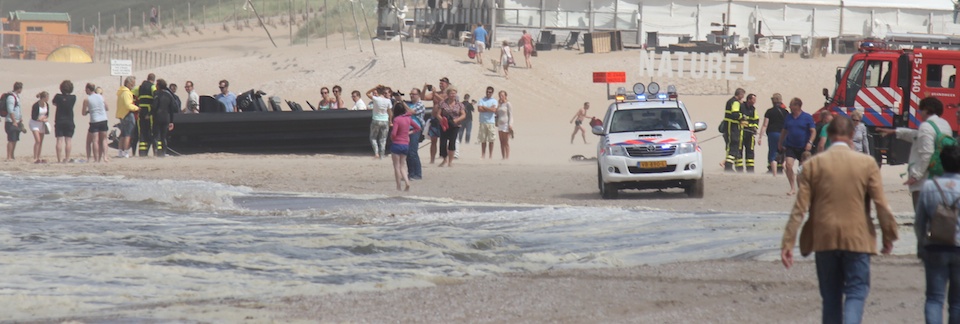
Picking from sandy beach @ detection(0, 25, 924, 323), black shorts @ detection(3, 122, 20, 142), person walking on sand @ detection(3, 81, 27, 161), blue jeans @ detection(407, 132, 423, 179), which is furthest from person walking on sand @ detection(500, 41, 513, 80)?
blue jeans @ detection(407, 132, 423, 179)

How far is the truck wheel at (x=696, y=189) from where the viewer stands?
58.3 ft

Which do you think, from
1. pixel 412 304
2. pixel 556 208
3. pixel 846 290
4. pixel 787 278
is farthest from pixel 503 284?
pixel 556 208

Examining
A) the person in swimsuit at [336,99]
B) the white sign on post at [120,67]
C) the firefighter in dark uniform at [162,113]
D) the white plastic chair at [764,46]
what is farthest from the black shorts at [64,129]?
the white plastic chair at [764,46]

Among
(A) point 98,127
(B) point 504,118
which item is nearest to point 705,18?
(B) point 504,118

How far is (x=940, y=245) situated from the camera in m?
7.12

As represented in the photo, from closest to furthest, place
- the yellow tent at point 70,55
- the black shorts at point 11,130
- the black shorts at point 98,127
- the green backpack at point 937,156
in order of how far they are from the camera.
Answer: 1. the green backpack at point 937,156
2. the black shorts at point 98,127
3. the black shorts at point 11,130
4. the yellow tent at point 70,55

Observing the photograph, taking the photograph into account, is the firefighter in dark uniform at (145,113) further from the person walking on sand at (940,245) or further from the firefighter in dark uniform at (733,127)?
the person walking on sand at (940,245)

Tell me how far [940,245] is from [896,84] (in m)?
16.7

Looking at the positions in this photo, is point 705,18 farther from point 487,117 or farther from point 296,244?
point 296,244

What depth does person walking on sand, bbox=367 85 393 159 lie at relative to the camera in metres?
24.4

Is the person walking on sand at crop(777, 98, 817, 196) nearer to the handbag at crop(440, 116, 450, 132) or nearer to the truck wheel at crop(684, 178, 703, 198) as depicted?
the truck wheel at crop(684, 178, 703, 198)

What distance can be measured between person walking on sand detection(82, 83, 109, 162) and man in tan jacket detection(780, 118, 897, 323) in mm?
17758

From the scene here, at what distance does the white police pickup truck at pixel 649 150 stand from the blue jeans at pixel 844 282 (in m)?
10.3

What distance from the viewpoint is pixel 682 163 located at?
17.5 meters
